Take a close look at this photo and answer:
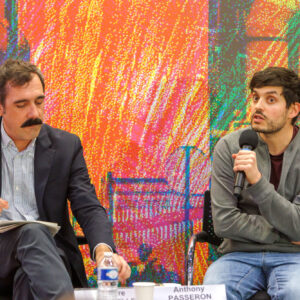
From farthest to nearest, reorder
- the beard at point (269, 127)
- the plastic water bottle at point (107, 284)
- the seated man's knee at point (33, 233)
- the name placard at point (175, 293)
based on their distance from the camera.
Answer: the beard at point (269, 127) < the seated man's knee at point (33, 233) < the name placard at point (175, 293) < the plastic water bottle at point (107, 284)

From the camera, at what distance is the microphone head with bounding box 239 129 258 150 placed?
245cm

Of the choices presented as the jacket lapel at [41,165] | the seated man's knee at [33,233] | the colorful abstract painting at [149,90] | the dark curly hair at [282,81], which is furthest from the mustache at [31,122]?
the dark curly hair at [282,81]

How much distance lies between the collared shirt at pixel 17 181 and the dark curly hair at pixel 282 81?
1.22m

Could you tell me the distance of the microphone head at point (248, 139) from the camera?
8.02ft

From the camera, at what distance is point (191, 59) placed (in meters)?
3.21

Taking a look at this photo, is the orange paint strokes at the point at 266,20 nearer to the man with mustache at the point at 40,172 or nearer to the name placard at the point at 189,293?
the man with mustache at the point at 40,172

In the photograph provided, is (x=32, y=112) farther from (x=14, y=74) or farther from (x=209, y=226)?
(x=209, y=226)

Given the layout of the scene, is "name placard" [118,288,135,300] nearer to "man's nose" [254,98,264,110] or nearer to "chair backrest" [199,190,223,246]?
"chair backrest" [199,190,223,246]

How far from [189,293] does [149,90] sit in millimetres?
1707

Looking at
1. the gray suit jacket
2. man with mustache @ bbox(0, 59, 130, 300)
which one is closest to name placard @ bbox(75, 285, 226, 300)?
man with mustache @ bbox(0, 59, 130, 300)

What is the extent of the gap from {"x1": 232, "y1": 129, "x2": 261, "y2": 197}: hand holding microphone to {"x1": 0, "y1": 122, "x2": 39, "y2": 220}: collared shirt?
0.97 m

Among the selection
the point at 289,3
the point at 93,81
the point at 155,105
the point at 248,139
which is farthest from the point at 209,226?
the point at 289,3

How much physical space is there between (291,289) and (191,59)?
1.59m

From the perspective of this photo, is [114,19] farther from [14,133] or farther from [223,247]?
[223,247]
